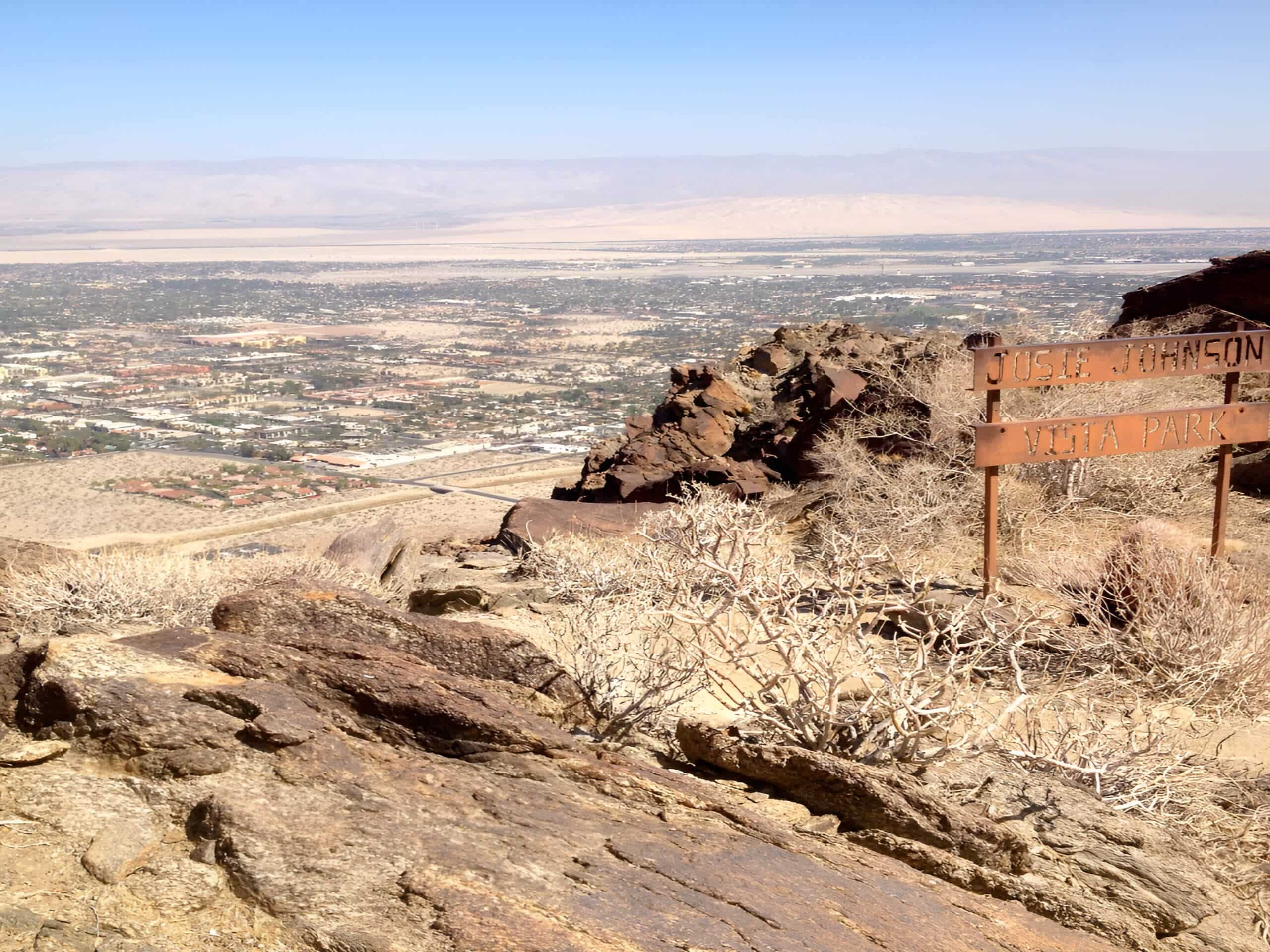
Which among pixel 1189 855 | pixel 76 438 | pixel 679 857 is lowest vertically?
pixel 76 438

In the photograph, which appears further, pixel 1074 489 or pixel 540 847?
pixel 1074 489

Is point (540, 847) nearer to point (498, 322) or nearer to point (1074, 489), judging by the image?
point (1074, 489)

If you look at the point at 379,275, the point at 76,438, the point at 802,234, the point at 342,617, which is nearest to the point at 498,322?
the point at 76,438

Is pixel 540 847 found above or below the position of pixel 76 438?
above

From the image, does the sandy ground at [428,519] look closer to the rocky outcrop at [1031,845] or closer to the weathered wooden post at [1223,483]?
the weathered wooden post at [1223,483]

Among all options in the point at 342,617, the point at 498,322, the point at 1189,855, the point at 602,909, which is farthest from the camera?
the point at 498,322

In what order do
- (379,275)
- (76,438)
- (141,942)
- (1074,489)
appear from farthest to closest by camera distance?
(379,275) < (76,438) < (1074,489) < (141,942)

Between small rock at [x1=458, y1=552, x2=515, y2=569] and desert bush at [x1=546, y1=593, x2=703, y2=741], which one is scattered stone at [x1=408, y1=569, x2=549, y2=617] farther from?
desert bush at [x1=546, y1=593, x2=703, y2=741]
